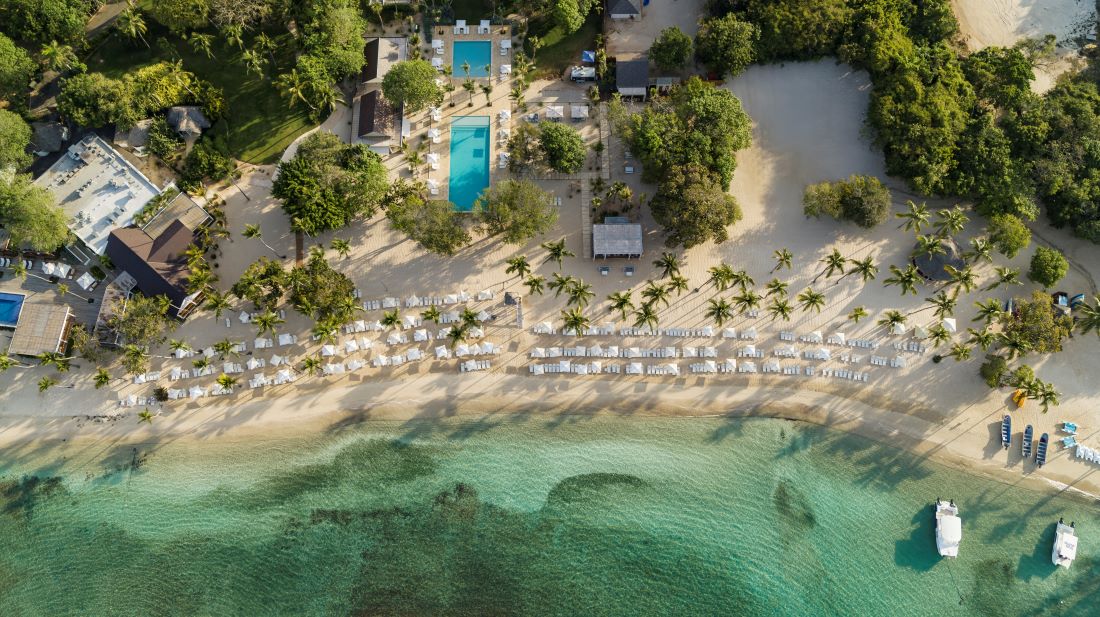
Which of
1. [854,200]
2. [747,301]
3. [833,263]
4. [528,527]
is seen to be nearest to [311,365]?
[528,527]

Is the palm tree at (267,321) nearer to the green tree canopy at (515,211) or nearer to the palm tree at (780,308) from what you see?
the green tree canopy at (515,211)

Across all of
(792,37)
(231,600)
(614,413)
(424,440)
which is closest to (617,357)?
(614,413)

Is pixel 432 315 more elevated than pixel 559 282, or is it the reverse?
pixel 559 282

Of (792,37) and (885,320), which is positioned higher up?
(792,37)

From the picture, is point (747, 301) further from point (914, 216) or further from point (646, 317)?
point (914, 216)

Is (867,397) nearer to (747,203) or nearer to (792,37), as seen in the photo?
(747,203)

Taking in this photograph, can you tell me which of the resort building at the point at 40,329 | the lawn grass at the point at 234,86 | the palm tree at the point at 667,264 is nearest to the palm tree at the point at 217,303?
the resort building at the point at 40,329

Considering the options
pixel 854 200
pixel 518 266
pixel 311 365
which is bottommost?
pixel 311 365
